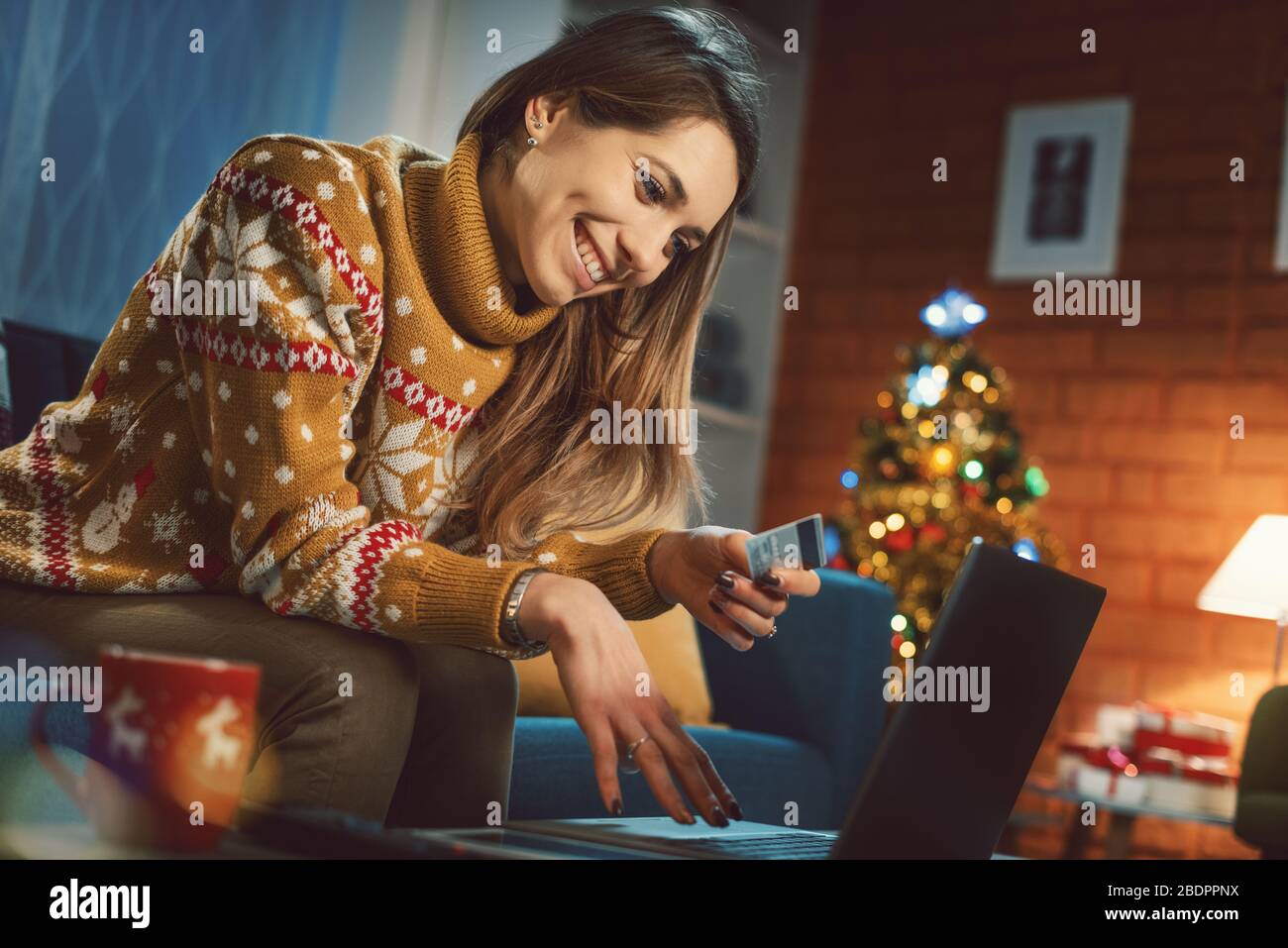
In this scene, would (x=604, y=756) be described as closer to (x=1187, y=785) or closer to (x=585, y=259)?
(x=585, y=259)

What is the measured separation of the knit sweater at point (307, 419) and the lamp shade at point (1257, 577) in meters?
2.48

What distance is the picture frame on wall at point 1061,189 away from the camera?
4086 mm

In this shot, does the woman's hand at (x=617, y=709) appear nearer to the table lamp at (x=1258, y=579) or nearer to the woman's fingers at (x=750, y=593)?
the woman's fingers at (x=750, y=593)

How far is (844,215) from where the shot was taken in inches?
182

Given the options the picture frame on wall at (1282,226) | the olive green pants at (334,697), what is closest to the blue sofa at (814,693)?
the olive green pants at (334,697)

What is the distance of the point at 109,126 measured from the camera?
7.49ft

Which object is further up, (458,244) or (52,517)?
(458,244)

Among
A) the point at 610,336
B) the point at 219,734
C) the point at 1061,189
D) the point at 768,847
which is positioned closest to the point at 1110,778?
the point at 1061,189

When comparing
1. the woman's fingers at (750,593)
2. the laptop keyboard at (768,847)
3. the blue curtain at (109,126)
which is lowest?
the laptop keyboard at (768,847)

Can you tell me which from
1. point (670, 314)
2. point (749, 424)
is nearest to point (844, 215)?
point (749, 424)

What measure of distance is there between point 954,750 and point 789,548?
199 mm

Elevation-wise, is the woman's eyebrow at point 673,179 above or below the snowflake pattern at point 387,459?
above

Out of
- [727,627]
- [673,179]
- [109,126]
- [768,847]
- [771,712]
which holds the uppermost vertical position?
[109,126]
